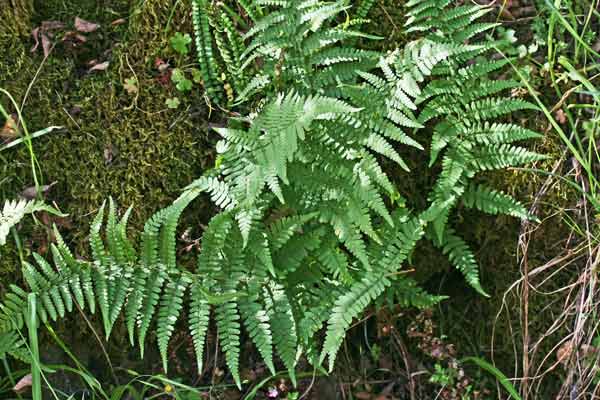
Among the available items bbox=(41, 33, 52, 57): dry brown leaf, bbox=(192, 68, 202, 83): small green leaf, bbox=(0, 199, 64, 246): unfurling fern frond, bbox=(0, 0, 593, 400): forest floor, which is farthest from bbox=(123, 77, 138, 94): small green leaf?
bbox=(0, 199, 64, 246): unfurling fern frond

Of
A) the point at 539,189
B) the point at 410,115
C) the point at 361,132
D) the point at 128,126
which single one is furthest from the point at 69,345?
the point at 539,189

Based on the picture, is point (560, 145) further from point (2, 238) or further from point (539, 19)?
point (2, 238)

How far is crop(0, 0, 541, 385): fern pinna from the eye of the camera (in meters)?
3.44

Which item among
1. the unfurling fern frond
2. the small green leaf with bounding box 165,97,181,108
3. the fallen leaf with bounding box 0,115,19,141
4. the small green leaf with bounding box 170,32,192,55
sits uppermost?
the small green leaf with bounding box 170,32,192,55

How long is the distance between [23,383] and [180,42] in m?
1.91

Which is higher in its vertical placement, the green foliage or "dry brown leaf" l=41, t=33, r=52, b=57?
"dry brown leaf" l=41, t=33, r=52, b=57

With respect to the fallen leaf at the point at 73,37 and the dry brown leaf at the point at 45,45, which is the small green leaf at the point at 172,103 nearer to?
the fallen leaf at the point at 73,37

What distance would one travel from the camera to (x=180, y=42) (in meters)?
3.85

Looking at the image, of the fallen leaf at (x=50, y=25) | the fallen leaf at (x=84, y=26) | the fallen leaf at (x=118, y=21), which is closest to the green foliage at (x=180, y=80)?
the fallen leaf at (x=118, y=21)

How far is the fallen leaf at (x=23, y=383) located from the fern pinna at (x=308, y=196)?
0.46 m

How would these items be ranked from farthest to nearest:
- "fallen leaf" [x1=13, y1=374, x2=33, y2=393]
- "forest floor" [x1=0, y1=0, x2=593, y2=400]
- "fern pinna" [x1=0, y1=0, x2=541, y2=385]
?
"forest floor" [x1=0, y1=0, x2=593, y2=400], "fallen leaf" [x1=13, y1=374, x2=33, y2=393], "fern pinna" [x1=0, y1=0, x2=541, y2=385]

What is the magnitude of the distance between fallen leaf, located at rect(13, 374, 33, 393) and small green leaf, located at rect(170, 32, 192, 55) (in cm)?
183

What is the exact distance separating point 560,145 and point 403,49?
976 mm

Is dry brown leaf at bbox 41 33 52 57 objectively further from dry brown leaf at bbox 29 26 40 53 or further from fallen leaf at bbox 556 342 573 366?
fallen leaf at bbox 556 342 573 366
